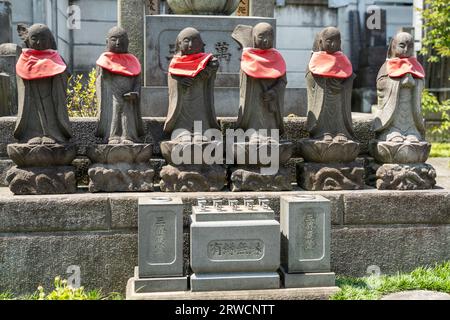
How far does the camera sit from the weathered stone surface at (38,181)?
15.6ft

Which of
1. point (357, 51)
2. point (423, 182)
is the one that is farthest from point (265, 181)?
point (357, 51)

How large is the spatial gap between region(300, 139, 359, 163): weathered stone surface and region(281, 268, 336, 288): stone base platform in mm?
1266

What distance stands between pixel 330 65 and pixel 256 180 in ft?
4.50

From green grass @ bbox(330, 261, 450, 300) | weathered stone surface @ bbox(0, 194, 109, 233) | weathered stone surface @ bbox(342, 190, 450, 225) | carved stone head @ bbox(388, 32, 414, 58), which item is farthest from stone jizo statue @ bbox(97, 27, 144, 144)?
carved stone head @ bbox(388, 32, 414, 58)

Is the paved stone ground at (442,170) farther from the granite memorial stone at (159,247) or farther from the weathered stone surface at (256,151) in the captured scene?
the granite memorial stone at (159,247)

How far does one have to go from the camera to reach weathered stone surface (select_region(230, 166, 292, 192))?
5.04 m

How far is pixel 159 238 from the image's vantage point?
4.21 metres

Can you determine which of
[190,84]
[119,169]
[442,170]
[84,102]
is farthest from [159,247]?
[442,170]

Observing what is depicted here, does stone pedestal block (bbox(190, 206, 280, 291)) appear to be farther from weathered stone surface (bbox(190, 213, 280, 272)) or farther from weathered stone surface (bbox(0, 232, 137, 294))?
weathered stone surface (bbox(0, 232, 137, 294))

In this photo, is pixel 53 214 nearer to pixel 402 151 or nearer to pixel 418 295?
pixel 418 295

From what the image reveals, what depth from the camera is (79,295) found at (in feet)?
12.7

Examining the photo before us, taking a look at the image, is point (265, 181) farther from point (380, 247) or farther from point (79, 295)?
point (79, 295)

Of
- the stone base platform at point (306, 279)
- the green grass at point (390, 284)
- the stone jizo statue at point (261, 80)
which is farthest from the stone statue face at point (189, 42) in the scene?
the green grass at point (390, 284)

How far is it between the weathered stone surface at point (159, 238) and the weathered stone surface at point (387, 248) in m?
1.63
